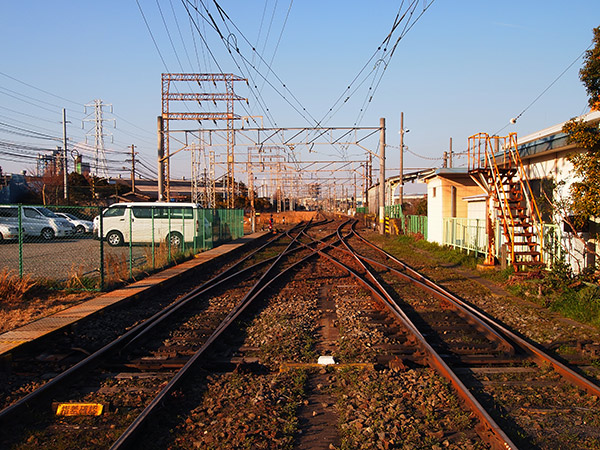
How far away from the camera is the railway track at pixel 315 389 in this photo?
4480mm

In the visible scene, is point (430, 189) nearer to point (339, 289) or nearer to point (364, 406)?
point (339, 289)

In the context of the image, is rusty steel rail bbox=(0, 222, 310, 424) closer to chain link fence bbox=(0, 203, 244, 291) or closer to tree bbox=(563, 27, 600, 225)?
chain link fence bbox=(0, 203, 244, 291)

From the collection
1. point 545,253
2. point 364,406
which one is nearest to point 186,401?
point 364,406

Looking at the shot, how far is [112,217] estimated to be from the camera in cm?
2150

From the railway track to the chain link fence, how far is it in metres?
4.47

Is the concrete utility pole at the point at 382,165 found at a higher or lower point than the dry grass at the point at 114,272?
higher

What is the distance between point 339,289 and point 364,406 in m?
7.69

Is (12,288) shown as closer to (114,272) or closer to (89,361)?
(114,272)

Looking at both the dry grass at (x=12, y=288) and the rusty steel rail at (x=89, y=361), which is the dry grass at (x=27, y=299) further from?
the rusty steel rail at (x=89, y=361)

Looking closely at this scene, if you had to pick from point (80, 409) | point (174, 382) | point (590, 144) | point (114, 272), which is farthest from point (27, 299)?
point (590, 144)

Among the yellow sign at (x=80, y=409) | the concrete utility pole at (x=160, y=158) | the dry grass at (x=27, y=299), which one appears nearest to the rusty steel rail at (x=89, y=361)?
the yellow sign at (x=80, y=409)

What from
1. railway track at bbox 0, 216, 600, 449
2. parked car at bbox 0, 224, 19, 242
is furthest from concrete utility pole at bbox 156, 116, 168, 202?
railway track at bbox 0, 216, 600, 449

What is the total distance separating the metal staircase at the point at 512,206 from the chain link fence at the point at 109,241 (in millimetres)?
9938

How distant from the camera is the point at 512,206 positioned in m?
14.7
